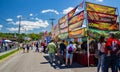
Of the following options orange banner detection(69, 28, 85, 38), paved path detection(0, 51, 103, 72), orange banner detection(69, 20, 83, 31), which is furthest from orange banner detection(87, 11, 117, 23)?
paved path detection(0, 51, 103, 72)

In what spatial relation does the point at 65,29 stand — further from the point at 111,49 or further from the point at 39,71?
the point at 111,49

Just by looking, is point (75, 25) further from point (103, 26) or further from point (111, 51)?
point (111, 51)

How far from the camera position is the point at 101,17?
1719 centimetres

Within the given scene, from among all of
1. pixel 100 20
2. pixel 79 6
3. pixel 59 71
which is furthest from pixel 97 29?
pixel 59 71

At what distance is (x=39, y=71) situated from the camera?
13.9 metres

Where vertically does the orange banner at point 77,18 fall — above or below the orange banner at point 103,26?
above

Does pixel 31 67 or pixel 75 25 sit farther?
pixel 75 25

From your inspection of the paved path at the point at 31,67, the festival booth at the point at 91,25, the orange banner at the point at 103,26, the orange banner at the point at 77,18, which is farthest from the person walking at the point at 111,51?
the orange banner at the point at 77,18

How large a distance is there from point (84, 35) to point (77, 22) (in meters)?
1.82

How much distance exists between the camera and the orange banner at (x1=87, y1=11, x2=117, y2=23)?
16.7 metres

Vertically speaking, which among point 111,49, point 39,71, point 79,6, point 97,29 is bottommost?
point 39,71

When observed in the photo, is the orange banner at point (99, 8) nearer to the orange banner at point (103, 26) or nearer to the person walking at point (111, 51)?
the orange banner at point (103, 26)

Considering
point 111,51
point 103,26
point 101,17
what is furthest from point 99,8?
point 111,51

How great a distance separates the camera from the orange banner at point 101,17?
16.7m
